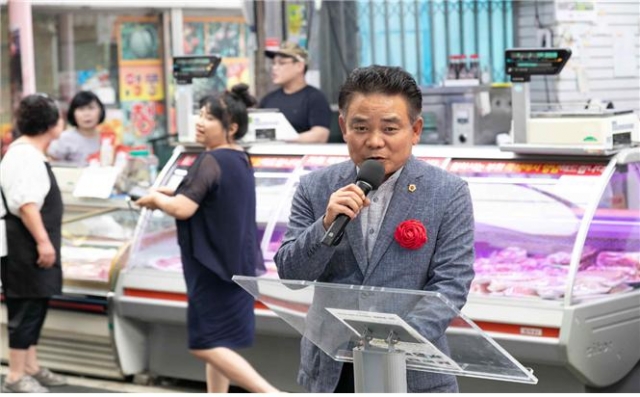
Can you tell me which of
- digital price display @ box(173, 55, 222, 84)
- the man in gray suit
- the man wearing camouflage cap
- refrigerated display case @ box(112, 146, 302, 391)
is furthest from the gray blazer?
the man wearing camouflage cap

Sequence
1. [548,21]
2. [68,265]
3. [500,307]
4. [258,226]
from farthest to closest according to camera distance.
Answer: [548,21] < [68,265] < [258,226] < [500,307]

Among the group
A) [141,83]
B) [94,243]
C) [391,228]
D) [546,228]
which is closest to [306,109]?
[94,243]

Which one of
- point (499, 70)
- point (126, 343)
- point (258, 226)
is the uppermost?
point (499, 70)

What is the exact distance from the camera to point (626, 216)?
5.58m

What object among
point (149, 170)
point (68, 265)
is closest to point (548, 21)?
point (149, 170)

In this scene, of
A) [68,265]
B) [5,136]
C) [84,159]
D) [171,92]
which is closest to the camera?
[68,265]

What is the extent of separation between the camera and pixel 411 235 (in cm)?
299

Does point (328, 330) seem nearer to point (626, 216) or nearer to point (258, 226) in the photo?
point (626, 216)

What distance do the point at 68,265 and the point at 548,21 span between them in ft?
13.3

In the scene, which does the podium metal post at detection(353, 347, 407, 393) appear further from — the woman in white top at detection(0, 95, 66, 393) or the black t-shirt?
the black t-shirt

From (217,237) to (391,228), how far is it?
2630mm

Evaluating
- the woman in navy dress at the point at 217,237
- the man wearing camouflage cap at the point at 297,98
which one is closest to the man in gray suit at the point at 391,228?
the woman in navy dress at the point at 217,237

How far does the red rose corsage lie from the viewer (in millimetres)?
2992

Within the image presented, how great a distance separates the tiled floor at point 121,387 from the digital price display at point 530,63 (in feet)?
8.27
